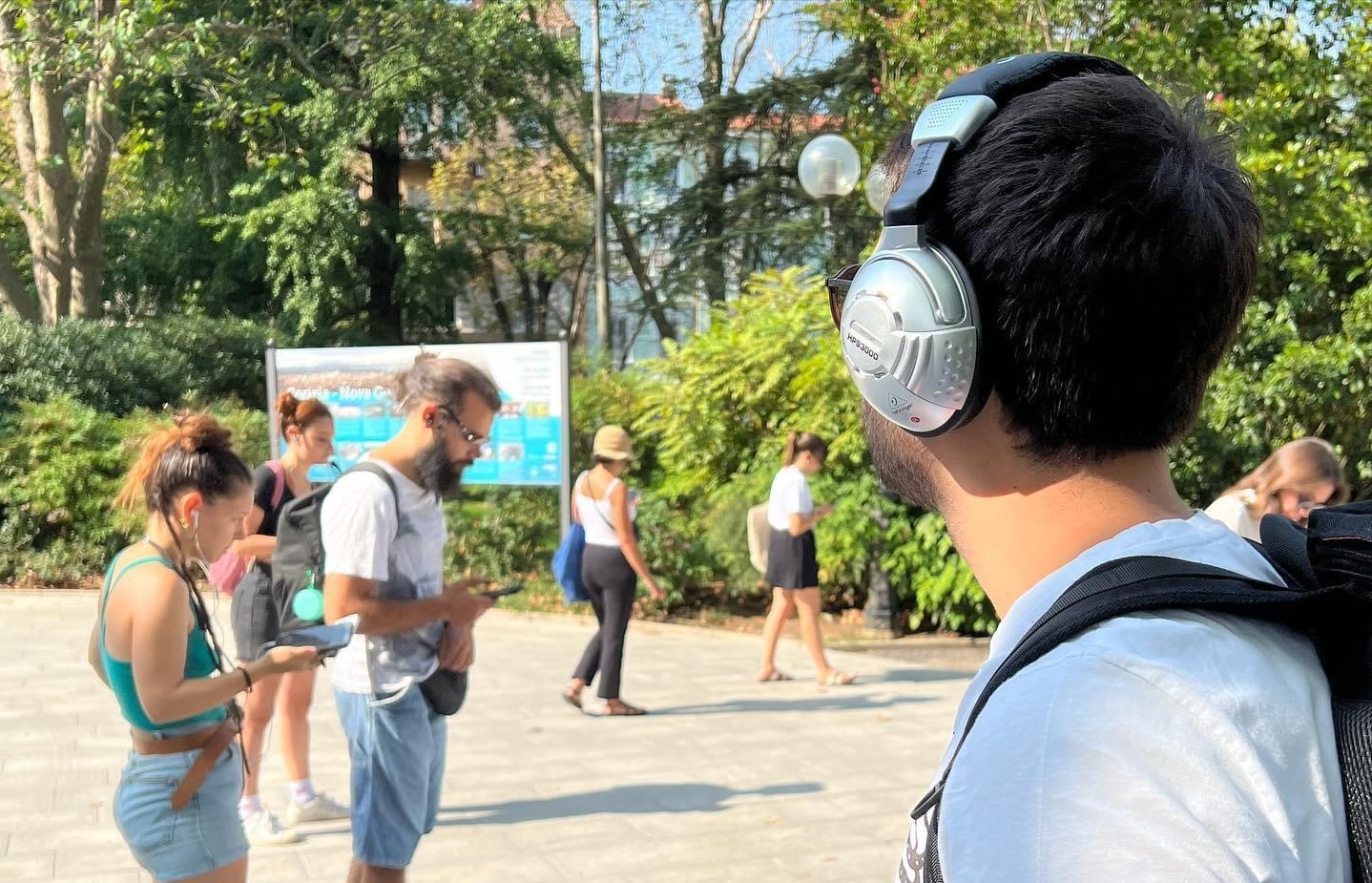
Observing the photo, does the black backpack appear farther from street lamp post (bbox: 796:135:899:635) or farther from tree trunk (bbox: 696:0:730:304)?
tree trunk (bbox: 696:0:730:304)

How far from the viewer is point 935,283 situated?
110 cm

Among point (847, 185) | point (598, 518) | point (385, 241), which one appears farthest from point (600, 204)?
point (598, 518)

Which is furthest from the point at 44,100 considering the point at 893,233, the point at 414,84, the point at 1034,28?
the point at 893,233

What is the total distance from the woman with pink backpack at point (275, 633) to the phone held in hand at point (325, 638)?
198 centimetres

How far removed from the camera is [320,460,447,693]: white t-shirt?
12.3ft

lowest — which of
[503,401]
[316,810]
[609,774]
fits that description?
[609,774]

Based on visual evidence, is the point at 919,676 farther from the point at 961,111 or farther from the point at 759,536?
the point at 961,111

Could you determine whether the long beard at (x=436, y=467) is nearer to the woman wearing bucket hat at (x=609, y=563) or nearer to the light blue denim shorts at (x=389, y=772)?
the light blue denim shorts at (x=389, y=772)

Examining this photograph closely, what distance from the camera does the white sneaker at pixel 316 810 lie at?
231 inches

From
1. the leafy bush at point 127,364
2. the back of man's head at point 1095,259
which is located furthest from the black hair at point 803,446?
the leafy bush at point 127,364

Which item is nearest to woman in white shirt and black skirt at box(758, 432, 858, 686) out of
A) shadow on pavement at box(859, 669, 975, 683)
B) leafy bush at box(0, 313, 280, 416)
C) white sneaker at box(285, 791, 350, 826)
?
shadow on pavement at box(859, 669, 975, 683)

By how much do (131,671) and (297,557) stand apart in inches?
76.9

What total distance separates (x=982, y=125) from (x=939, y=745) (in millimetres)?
6576

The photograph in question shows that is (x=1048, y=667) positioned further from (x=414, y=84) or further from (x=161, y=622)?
(x=414, y=84)
